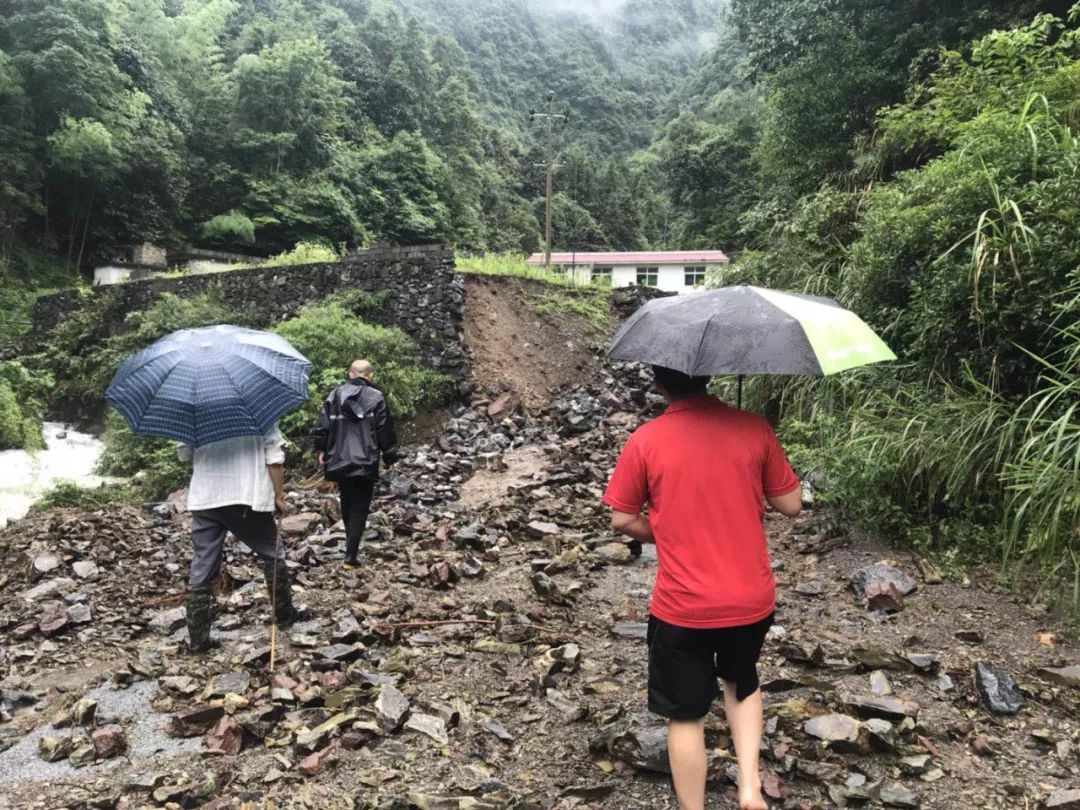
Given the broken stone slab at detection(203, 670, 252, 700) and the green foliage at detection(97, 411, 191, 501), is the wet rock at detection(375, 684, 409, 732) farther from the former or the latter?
the green foliage at detection(97, 411, 191, 501)

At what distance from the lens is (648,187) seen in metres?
65.5

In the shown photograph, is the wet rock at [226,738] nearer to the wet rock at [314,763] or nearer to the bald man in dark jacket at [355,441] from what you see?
the wet rock at [314,763]

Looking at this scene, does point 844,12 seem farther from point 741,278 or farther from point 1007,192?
point 1007,192

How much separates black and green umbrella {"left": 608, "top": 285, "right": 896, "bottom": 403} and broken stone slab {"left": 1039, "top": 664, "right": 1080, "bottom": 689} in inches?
90.3

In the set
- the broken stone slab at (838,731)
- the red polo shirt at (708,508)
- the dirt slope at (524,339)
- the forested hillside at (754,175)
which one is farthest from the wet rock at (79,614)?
the dirt slope at (524,339)

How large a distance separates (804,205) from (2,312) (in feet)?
93.1

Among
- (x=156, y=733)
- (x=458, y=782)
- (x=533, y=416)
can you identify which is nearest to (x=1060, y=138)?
(x=458, y=782)

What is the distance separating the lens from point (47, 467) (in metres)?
13.9

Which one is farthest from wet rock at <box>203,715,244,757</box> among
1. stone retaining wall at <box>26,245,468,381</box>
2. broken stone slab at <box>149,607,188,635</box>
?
stone retaining wall at <box>26,245,468,381</box>

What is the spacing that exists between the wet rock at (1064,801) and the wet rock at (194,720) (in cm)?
363

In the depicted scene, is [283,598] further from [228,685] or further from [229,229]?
[229,229]

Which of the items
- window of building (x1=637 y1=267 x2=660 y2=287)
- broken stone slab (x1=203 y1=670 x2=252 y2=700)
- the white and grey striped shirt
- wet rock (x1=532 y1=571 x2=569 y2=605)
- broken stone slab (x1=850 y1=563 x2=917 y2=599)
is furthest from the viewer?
window of building (x1=637 y1=267 x2=660 y2=287)

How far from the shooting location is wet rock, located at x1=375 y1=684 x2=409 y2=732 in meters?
3.25

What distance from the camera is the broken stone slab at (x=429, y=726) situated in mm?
3195
